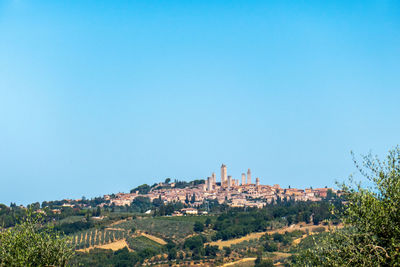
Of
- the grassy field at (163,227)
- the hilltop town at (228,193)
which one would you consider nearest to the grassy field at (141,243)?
the grassy field at (163,227)

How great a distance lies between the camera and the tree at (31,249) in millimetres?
16453

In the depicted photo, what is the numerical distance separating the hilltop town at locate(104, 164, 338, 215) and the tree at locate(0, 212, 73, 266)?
130 m

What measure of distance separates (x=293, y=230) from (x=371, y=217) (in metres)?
78.6

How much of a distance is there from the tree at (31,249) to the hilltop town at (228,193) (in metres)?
130

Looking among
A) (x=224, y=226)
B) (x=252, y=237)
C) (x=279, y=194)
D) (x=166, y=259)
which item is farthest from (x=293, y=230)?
Result: (x=279, y=194)

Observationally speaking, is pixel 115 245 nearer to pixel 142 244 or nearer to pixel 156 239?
pixel 142 244

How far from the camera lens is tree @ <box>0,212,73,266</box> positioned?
1645 centimetres

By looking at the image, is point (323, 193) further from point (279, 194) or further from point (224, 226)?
point (224, 226)

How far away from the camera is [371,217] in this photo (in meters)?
15.0

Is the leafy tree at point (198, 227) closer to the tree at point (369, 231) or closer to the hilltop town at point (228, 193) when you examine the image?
the hilltop town at point (228, 193)

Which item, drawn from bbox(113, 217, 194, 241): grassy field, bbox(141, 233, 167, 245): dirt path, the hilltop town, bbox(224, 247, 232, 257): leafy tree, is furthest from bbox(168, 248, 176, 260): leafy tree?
the hilltop town

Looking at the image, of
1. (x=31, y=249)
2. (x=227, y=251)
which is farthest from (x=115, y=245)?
(x=31, y=249)

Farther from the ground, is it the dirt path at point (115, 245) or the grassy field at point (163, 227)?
the grassy field at point (163, 227)

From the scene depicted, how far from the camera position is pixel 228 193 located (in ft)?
559
